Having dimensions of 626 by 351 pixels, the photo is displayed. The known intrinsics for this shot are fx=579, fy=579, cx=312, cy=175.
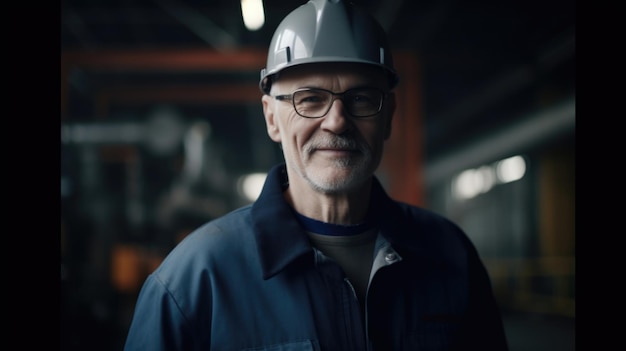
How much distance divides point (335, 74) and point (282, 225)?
1.34 ft

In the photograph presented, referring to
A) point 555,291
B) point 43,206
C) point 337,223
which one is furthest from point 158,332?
point 555,291

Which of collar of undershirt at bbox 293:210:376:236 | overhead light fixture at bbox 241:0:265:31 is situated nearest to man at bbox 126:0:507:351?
collar of undershirt at bbox 293:210:376:236

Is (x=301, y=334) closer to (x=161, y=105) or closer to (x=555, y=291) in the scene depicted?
(x=555, y=291)

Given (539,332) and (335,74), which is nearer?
(335,74)

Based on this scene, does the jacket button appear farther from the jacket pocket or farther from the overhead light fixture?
the overhead light fixture

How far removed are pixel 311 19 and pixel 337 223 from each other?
21.5 inches

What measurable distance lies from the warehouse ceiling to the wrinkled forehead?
4618mm

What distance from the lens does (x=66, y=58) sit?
8305 millimetres

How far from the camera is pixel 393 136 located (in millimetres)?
6480

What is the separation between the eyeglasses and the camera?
4.80 ft

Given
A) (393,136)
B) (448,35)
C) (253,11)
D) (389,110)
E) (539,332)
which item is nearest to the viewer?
(389,110)

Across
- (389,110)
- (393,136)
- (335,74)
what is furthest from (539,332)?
(335,74)

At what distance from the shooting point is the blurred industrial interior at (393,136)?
277 inches

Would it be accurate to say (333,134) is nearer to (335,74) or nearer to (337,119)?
(337,119)
